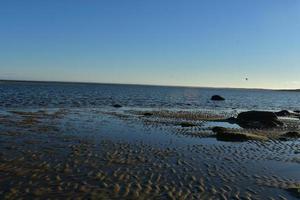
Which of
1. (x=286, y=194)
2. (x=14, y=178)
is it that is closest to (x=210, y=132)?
(x=286, y=194)

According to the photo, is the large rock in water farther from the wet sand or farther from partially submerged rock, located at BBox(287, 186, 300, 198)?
partially submerged rock, located at BBox(287, 186, 300, 198)

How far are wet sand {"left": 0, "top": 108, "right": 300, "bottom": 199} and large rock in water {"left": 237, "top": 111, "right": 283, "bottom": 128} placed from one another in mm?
→ 9732

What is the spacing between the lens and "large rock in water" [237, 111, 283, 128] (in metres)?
35.2

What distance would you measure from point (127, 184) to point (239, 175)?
4936 millimetres

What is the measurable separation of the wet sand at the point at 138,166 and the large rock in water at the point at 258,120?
9.73m

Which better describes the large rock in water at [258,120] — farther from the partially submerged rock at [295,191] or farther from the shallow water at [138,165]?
the partially submerged rock at [295,191]

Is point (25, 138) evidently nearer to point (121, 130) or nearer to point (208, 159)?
point (121, 130)

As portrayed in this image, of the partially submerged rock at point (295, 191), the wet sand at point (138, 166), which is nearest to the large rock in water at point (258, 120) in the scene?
the wet sand at point (138, 166)

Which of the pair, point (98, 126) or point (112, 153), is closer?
point (112, 153)

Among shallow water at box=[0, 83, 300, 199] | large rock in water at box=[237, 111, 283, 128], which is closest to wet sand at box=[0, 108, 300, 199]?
shallow water at box=[0, 83, 300, 199]

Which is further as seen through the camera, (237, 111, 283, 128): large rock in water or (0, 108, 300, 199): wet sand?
(237, 111, 283, 128): large rock in water

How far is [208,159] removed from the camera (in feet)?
59.2

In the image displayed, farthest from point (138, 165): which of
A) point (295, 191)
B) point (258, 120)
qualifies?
point (258, 120)

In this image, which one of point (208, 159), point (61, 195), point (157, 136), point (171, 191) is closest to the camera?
point (61, 195)
